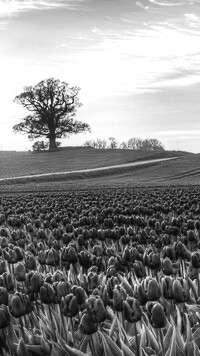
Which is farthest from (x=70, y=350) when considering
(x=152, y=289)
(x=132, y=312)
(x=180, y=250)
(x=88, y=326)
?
(x=180, y=250)

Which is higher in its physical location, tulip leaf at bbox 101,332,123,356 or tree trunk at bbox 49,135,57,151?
tree trunk at bbox 49,135,57,151

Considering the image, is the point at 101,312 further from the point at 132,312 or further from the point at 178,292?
the point at 178,292

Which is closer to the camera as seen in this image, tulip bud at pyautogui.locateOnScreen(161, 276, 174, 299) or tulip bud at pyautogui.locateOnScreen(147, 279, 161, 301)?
tulip bud at pyautogui.locateOnScreen(147, 279, 161, 301)

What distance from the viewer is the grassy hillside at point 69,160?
264 feet

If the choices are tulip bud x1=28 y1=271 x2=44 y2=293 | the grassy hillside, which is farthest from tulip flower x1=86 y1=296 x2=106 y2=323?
the grassy hillside

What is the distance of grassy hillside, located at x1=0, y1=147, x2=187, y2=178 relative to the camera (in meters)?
80.5

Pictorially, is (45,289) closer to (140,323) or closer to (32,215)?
(140,323)

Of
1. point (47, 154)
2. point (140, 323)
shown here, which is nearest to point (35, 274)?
point (140, 323)

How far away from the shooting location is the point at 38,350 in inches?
142

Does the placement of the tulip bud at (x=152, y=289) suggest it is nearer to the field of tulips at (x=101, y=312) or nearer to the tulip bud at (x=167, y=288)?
the field of tulips at (x=101, y=312)

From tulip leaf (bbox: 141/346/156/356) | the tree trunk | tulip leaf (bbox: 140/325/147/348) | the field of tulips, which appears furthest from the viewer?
the tree trunk

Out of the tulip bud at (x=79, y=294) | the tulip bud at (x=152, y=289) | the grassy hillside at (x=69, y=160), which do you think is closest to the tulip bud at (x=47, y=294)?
the tulip bud at (x=79, y=294)

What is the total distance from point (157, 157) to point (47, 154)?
25.3m

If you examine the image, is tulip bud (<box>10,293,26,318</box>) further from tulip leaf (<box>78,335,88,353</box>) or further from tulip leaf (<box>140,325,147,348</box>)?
tulip leaf (<box>140,325,147,348</box>)
